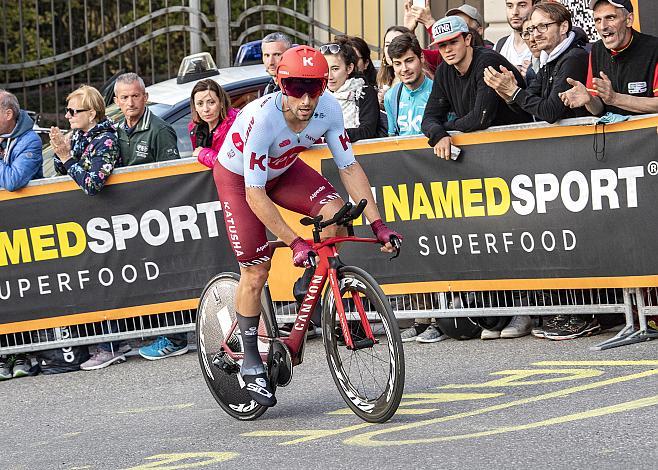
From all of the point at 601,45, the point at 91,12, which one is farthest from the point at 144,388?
the point at 91,12

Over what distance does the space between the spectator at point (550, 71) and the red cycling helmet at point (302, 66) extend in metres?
2.40

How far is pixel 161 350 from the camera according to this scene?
34.8ft

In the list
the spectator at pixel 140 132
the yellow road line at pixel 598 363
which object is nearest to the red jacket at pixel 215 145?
the spectator at pixel 140 132

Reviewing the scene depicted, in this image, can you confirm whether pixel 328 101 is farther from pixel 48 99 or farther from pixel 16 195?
pixel 48 99

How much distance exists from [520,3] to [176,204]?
125 inches

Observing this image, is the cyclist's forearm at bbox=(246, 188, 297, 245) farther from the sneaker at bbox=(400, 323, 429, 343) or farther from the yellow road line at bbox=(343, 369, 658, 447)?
the sneaker at bbox=(400, 323, 429, 343)

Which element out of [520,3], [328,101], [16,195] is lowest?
[16,195]

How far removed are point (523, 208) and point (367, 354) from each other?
2586mm

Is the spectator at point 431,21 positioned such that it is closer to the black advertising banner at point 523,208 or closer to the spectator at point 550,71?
the spectator at point 550,71

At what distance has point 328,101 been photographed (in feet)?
24.3

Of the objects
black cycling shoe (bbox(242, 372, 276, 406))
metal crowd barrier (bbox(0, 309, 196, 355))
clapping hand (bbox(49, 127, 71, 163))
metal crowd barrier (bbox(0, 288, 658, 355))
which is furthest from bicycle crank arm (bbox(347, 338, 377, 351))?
clapping hand (bbox(49, 127, 71, 163))

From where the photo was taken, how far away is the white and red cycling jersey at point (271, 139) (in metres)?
7.25

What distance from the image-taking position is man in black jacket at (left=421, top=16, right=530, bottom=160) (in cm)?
948

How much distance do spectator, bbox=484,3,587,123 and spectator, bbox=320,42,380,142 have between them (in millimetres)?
1173
